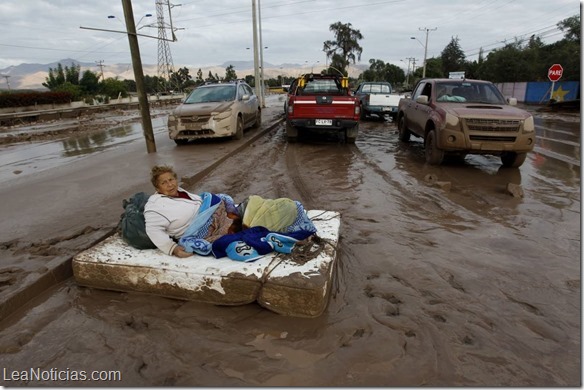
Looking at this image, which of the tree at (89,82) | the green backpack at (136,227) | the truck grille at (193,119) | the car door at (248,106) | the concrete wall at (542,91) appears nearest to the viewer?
the green backpack at (136,227)

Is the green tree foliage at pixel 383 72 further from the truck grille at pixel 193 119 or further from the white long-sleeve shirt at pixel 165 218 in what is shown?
the white long-sleeve shirt at pixel 165 218

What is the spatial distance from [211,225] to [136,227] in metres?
0.67

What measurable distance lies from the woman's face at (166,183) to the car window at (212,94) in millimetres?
8428

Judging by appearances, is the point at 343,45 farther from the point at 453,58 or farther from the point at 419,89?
the point at 419,89

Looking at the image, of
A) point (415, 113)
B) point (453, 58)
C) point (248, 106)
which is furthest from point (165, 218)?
point (453, 58)

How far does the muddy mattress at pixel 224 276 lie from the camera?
2809 millimetres

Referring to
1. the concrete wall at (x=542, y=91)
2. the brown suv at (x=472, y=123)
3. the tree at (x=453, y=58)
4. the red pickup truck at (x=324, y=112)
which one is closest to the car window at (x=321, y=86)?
the red pickup truck at (x=324, y=112)

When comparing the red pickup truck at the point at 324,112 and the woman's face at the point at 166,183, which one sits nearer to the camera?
the woman's face at the point at 166,183

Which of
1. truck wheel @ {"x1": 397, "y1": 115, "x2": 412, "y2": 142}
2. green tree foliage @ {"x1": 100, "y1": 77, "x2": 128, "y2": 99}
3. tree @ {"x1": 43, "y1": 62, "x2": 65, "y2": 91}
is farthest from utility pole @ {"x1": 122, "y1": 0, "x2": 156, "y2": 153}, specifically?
green tree foliage @ {"x1": 100, "y1": 77, "x2": 128, "y2": 99}

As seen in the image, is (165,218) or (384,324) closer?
(384,324)

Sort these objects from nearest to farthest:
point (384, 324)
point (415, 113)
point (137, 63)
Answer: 1. point (384, 324)
2. point (137, 63)
3. point (415, 113)

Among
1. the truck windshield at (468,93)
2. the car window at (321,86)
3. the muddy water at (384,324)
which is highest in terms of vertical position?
the car window at (321,86)

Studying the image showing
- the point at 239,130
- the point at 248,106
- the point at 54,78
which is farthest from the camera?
the point at 54,78

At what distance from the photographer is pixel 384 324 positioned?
2.71m
